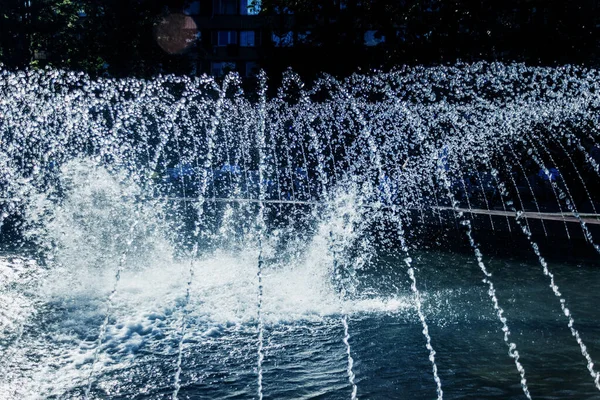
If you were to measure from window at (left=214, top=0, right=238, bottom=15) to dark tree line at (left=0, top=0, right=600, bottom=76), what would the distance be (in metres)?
20.8

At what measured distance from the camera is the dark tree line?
15172 millimetres

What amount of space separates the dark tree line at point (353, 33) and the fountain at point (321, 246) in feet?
3.16

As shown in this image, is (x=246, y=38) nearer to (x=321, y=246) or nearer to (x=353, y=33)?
(x=353, y=33)

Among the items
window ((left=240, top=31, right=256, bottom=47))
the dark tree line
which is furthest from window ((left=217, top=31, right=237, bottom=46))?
the dark tree line

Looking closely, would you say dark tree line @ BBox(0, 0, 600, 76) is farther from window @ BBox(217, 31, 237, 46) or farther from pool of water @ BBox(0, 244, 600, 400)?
window @ BBox(217, 31, 237, 46)

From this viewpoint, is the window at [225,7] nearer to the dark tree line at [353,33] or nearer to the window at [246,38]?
the window at [246,38]

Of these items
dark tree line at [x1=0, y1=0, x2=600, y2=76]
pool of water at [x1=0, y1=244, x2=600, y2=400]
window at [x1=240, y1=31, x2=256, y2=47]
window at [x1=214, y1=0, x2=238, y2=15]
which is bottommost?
pool of water at [x1=0, y1=244, x2=600, y2=400]

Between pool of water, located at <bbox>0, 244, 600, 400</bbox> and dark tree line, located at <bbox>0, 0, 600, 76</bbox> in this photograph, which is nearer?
pool of water, located at <bbox>0, 244, 600, 400</bbox>

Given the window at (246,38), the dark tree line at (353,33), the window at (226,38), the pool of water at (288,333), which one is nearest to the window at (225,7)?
the window at (226,38)

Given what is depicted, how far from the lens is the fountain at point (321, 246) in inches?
179

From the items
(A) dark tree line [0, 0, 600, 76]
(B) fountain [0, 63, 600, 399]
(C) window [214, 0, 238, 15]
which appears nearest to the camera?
(B) fountain [0, 63, 600, 399]

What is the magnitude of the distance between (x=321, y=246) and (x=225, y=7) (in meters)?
40.9

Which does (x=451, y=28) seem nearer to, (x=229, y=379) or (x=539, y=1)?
(x=539, y=1)

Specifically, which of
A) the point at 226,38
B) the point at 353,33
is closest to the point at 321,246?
the point at 353,33
